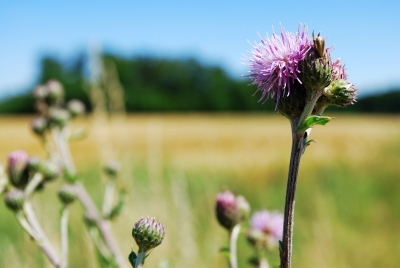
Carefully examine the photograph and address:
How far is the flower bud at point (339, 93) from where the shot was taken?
116 centimetres

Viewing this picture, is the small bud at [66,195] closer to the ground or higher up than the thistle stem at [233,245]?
closer to the ground

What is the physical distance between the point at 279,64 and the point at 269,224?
1368mm

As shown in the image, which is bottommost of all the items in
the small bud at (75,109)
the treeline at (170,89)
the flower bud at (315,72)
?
the treeline at (170,89)

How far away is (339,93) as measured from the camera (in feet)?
3.83

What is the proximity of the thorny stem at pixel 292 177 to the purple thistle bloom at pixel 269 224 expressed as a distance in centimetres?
123

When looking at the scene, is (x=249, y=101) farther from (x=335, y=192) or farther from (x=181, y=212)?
(x=181, y=212)

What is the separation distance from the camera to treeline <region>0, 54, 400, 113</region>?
152 ft

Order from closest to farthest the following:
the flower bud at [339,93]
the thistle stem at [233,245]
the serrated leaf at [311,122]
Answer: the serrated leaf at [311,122] → the flower bud at [339,93] → the thistle stem at [233,245]

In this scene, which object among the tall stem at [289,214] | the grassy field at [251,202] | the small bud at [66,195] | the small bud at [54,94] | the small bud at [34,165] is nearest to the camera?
the tall stem at [289,214]

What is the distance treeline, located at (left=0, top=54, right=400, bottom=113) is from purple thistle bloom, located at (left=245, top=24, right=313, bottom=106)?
42.5m

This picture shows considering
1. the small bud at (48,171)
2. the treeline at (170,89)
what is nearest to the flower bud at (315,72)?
the small bud at (48,171)

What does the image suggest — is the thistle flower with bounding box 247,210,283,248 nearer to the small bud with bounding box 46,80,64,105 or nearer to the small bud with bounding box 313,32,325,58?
the small bud with bounding box 313,32,325,58

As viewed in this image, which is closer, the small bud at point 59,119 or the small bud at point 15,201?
→ the small bud at point 15,201

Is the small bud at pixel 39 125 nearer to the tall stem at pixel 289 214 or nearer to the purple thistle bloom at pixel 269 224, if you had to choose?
the purple thistle bloom at pixel 269 224
